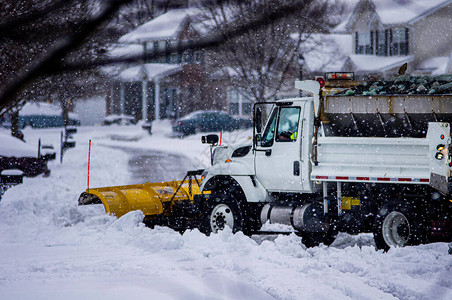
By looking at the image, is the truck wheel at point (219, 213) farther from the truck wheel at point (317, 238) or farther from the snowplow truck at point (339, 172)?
the truck wheel at point (317, 238)

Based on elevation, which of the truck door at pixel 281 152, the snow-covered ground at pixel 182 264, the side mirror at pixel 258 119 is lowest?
the snow-covered ground at pixel 182 264

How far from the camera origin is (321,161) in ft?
31.3

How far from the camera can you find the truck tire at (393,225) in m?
8.92

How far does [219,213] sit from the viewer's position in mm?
10531

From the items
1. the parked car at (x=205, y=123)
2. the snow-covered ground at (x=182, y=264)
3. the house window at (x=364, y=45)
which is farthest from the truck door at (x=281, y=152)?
the parked car at (x=205, y=123)

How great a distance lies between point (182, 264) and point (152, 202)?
121 inches

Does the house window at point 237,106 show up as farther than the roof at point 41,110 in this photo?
No

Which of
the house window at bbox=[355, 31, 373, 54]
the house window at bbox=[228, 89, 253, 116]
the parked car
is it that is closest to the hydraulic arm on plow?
the house window at bbox=[355, 31, 373, 54]

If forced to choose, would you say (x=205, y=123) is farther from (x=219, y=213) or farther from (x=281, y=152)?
(x=281, y=152)

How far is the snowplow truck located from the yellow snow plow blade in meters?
0.32

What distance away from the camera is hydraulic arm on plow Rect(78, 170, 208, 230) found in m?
10.9

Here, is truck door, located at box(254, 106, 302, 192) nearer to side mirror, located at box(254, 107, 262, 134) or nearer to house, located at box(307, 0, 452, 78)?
side mirror, located at box(254, 107, 262, 134)

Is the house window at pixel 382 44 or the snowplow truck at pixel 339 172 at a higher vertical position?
the house window at pixel 382 44

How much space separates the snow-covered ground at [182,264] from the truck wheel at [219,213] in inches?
25.0
